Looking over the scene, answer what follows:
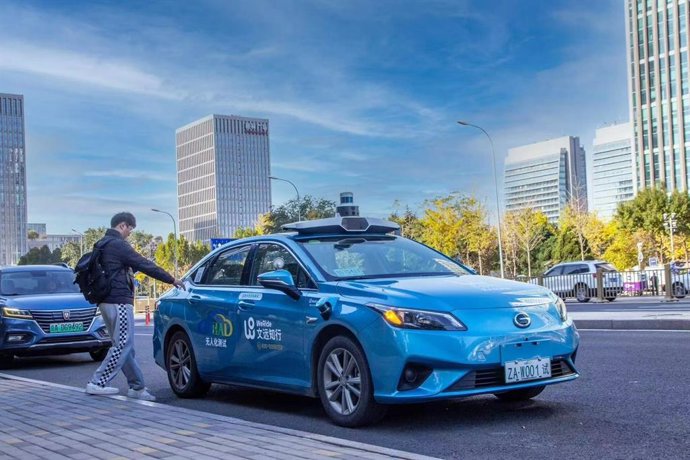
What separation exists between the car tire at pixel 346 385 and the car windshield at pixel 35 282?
848 centimetres

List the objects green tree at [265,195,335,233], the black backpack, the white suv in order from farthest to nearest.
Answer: green tree at [265,195,335,233]
the white suv
the black backpack

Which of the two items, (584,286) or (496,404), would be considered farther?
(584,286)

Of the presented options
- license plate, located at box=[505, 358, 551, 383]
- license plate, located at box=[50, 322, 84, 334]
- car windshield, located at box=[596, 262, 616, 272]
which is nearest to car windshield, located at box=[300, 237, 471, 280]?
license plate, located at box=[505, 358, 551, 383]

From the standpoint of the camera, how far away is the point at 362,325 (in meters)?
6.14

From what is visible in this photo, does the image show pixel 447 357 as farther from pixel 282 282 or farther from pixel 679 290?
pixel 679 290

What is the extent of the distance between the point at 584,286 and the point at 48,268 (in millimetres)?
23469

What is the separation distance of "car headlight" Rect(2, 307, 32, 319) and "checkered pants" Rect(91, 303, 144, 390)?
4.70 meters

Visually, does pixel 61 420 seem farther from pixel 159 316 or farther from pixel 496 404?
pixel 496 404

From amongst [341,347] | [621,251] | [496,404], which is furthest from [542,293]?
[621,251]

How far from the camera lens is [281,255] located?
754 cm

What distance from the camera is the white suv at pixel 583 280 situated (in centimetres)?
3234

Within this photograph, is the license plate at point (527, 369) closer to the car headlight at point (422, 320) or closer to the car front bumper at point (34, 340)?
the car headlight at point (422, 320)

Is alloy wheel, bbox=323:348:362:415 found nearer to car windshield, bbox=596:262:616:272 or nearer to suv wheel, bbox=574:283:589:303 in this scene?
suv wheel, bbox=574:283:589:303

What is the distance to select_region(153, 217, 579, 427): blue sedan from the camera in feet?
19.4
